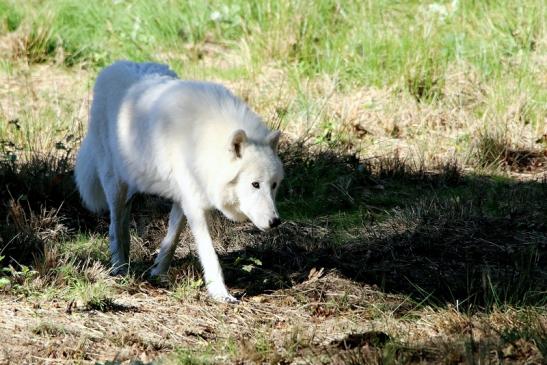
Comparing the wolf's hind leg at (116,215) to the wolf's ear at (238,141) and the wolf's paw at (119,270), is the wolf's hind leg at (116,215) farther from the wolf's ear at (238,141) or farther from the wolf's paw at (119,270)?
the wolf's ear at (238,141)

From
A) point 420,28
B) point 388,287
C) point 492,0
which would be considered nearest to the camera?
point 388,287

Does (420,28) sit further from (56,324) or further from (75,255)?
(56,324)

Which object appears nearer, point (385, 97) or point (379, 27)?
point (385, 97)

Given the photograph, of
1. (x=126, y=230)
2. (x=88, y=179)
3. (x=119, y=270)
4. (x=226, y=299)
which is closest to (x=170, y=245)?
(x=119, y=270)

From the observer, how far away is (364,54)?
978cm

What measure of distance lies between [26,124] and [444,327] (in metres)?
4.29

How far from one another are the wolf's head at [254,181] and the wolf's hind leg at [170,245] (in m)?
0.76

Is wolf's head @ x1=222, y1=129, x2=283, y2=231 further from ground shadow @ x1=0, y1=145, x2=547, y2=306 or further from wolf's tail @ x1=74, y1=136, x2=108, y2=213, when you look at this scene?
wolf's tail @ x1=74, y1=136, x2=108, y2=213

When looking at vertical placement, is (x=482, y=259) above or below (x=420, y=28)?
below

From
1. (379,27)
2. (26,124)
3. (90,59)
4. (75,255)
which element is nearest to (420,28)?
(379,27)

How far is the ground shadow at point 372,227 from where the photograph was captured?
5.77 metres

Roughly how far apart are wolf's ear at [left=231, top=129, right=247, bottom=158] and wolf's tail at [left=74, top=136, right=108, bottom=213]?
1578 millimetres

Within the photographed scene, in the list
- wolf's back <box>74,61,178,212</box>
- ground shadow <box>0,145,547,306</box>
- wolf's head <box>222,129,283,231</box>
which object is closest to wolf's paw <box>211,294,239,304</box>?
ground shadow <box>0,145,547,306</box>

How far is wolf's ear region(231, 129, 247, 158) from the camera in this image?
5098mm
